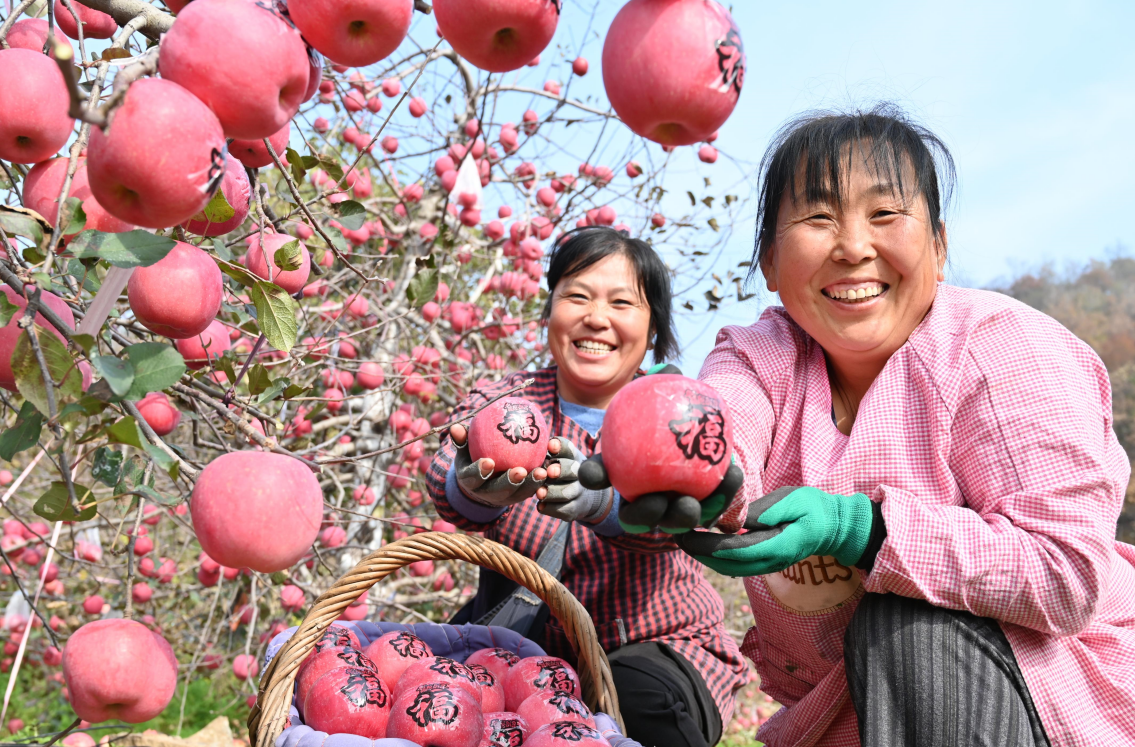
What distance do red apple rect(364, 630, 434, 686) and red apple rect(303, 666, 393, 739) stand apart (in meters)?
0.15

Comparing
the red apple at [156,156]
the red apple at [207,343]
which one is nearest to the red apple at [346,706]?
the red apple at [207,343]

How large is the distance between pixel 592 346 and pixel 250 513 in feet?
4.56

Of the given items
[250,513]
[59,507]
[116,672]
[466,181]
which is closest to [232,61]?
[250,513]

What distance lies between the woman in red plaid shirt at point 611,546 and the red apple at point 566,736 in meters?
0.36

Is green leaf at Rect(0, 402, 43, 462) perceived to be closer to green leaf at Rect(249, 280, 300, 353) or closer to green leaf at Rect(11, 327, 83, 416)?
green leaf at Rect(11, 327, 83, 416)

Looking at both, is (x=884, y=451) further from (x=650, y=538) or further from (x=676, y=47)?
(x=676, y=47)

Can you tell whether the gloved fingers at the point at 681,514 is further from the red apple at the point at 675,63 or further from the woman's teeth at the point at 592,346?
the woman's teeth at the point at 592,346

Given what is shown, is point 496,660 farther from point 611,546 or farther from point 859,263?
point 859,263

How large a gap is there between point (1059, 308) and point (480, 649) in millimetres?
16837

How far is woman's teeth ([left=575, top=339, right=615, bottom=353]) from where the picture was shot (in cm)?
213

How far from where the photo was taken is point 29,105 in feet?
→ 2.67

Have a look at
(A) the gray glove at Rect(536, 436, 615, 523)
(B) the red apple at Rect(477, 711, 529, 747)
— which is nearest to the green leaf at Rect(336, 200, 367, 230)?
(A) the gray glove at Rect(536, 436, 615, 523)

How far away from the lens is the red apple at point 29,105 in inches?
31.8

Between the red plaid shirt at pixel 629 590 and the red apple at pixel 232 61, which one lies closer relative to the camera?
the red apple at pixel 232 61
